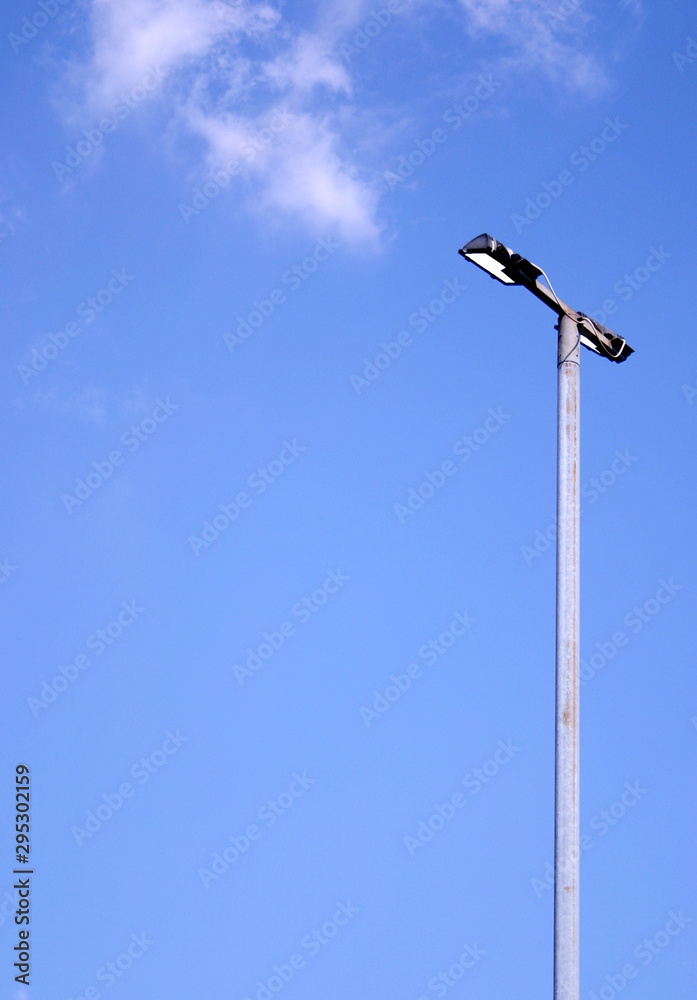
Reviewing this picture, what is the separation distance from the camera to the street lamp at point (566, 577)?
637 centimetres

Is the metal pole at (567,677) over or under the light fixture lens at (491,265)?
under

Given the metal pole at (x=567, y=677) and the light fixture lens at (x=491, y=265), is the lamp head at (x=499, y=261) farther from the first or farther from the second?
the metal pole at (x=567, y=677)

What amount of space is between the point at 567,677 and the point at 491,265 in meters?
2.88

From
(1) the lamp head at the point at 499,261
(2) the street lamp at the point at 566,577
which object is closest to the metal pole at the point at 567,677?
(2) the street lamp at the point at 566,577

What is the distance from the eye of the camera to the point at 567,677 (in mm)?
6816

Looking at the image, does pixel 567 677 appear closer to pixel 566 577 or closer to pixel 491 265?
pixel 566 577

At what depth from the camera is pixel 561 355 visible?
24.9 feet

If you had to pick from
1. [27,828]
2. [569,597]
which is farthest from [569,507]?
[27,828]

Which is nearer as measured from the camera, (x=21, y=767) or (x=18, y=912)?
(x=18, y=912)

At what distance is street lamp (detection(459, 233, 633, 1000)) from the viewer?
637 centimetres

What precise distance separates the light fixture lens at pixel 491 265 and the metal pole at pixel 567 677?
484 millimetres

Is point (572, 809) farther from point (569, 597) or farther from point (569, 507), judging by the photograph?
point (569, 507)

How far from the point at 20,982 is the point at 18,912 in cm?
96

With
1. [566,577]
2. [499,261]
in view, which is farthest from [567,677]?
[499,261]
